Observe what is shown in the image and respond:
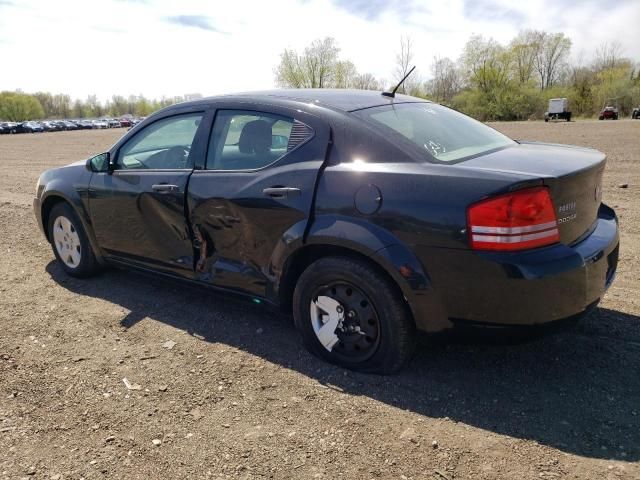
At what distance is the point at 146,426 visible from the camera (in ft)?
9.01

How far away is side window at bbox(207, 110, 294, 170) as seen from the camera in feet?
10.9

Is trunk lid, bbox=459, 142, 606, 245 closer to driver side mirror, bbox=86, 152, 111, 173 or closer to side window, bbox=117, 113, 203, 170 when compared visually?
side window, bbox=117, 113, 203, 170

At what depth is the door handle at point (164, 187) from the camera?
146 inches

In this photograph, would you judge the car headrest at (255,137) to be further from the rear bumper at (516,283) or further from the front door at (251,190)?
the rear bumper at (516,283)

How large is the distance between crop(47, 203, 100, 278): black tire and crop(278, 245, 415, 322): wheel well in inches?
91.0

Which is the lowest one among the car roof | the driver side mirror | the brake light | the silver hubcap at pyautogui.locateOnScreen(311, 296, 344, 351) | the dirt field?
the dirt field

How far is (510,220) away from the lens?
2475 mm

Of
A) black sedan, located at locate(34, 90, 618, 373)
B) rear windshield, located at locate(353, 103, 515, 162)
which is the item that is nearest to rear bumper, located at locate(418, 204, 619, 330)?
black sedan, located at locate(34, 90, 618, 373)

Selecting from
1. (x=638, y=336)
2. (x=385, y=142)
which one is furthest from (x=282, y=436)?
(x=638, y=336)

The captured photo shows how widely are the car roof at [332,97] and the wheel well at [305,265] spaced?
876 millimetres

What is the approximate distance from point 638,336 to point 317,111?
8.18 ft

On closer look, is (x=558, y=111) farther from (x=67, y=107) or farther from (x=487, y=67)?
(x=67, y=107)

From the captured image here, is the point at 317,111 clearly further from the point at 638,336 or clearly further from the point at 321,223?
the point at 638,336

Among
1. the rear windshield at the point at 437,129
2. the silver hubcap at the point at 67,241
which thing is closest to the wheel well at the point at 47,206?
the silver hubcap at the point at 67,241
